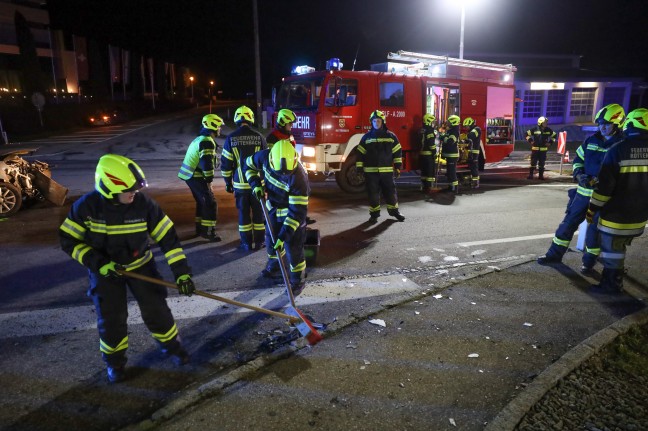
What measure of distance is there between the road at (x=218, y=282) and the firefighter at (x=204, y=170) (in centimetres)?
38

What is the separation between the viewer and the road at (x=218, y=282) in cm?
324

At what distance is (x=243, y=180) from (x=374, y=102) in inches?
195

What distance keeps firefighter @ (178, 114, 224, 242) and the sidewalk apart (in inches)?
130

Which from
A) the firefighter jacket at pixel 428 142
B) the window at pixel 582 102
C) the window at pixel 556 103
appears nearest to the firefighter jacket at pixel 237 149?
the firefighter jacket at pixel 428 142

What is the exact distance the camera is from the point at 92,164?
50.9ft

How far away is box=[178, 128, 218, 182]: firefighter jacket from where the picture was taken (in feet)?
21.4

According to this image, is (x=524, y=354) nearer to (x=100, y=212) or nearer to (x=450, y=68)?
(x=100, y=212)

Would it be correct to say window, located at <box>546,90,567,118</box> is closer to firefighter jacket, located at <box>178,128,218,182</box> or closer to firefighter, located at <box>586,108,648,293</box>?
firefighter, located at <box>586,108,648,293</box>

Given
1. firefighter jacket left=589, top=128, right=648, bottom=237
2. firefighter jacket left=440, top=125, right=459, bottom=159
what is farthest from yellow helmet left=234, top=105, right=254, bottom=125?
firefighter jacket left=440, top=125, right=459, bottom=159

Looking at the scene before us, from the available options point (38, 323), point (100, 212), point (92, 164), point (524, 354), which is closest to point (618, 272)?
point (524, 354)

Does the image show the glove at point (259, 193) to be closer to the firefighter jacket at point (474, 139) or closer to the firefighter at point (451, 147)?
the firefighter at point (451, 147)

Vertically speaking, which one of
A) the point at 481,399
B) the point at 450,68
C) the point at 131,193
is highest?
the point at 450,68

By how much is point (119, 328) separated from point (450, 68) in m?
10.9

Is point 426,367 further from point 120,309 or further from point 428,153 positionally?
point 428,153
